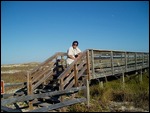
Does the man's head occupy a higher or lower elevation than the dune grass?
higher

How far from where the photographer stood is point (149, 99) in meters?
8.84

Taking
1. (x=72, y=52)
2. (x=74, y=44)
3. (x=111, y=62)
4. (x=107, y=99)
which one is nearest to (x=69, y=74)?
(x=72, y=52)

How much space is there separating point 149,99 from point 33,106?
5057 millimetres

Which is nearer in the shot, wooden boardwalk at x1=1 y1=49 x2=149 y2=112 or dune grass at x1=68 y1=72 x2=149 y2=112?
dune grass at x1=68 y1=72 x2=149 y2=112

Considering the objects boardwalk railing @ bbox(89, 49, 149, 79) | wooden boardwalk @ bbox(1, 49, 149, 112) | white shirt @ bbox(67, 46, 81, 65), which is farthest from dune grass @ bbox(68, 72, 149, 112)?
white shirt @ bbox(67, 46, 81, 65)

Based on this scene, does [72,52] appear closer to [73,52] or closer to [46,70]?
[73,52]

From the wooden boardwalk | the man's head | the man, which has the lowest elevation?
the wooden boardwalk

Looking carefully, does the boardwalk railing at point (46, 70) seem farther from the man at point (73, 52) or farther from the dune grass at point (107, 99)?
the dune grass at point (107, 99)

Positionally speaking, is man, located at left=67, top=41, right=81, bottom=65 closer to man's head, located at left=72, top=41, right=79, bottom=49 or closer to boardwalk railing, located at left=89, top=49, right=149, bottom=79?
man's head, located at left=72, top=41, right=79, bottom=49

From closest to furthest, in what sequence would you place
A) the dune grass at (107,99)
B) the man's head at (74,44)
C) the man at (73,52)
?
1. the dune grass at (107,99)
2. the man at (73,52)
3. the man's head at (74,44)

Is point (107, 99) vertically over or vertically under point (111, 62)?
under

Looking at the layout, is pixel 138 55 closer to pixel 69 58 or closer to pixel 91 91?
pixel 91 91

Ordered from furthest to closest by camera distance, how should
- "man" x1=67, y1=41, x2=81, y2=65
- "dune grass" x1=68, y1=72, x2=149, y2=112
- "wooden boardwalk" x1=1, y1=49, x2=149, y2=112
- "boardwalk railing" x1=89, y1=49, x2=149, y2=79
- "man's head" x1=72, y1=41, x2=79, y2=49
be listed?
"boardwalk railing" x1=89, y1=49, x2=149, y2=79, "man's head" x1=72, y1=41, x2=79, y2=49, "man" x1=67, y1=41, x2=81, y2=65, "wooden boardwalk" x1=1, y1=49, x2=149, y2=112, "dune grass" x1=68, y1=72, x2=149, y2=112

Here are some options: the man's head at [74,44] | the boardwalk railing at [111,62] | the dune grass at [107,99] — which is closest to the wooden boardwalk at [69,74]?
the boardwalk railing at [111,62]
